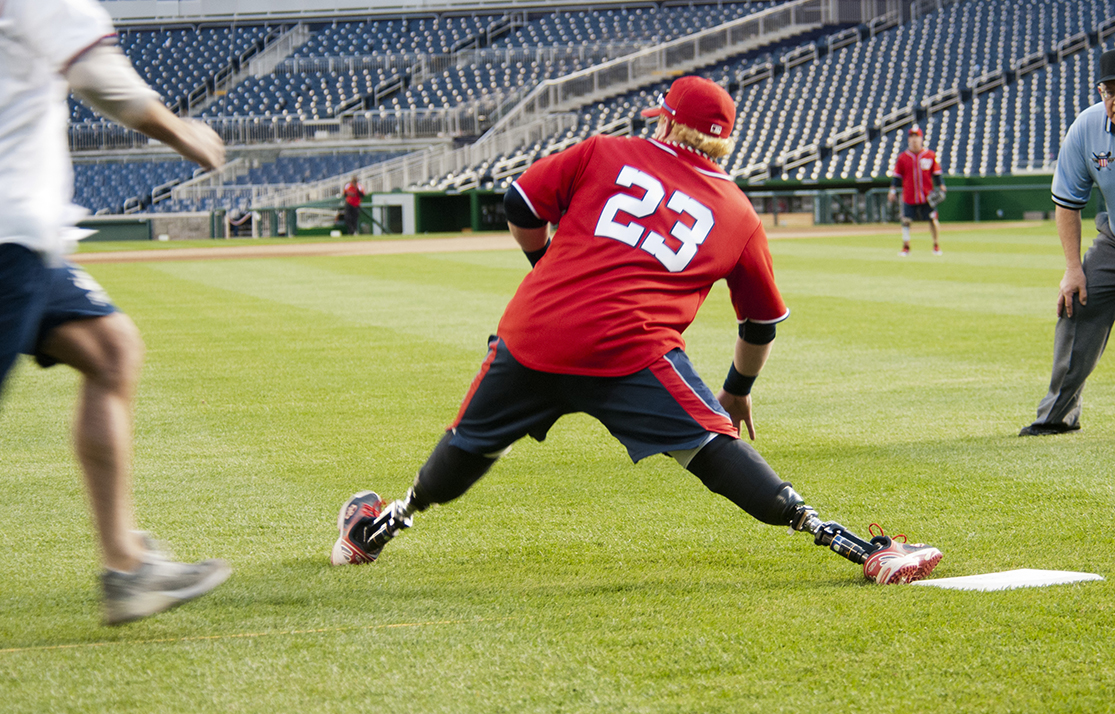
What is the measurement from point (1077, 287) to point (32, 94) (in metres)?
4.96

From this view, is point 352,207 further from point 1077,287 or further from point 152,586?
point 152,586

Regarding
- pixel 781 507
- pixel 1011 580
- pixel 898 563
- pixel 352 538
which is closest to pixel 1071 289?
pixel 1011 580

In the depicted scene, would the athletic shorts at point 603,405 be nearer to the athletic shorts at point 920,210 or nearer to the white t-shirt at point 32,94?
the white t-shirt at point 32,94

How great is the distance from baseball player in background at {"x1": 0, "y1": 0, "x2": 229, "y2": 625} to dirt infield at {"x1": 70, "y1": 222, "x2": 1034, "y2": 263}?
863 inches

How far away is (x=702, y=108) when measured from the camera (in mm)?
3682

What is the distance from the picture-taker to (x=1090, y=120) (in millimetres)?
5801

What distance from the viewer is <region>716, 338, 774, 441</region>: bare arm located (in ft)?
13.1

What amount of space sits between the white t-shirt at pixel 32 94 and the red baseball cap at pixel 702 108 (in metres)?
1.64

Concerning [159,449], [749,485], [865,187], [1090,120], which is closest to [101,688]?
[749,485]

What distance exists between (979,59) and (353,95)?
2380 cm

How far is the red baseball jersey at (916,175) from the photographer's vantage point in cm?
2141

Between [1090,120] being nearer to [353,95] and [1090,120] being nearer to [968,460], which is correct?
[968,460]

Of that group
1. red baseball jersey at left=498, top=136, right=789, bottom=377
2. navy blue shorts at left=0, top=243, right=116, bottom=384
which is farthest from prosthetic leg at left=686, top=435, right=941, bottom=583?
navy blue shorts at left=0, top=243, right=116, bottom=384

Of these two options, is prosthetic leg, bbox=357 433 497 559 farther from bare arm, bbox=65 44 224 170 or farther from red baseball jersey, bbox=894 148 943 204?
red baseball jersey, bbox=894 148 943 204
